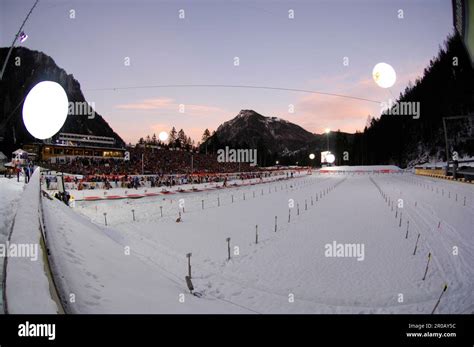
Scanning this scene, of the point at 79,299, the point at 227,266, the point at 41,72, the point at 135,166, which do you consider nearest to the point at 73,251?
the point at 79,299

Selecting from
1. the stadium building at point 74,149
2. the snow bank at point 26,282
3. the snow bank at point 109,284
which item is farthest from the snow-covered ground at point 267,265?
the stadium building at point 74,149

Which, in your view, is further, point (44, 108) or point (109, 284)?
point (44, 108)

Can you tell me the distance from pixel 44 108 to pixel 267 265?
8.57 m

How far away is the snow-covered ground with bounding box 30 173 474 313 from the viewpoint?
20.0 feet

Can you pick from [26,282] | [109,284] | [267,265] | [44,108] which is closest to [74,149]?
[44,108]

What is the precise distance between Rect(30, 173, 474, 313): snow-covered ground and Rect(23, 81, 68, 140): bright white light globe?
290 centimetres

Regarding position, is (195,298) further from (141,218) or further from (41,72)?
(41,72)

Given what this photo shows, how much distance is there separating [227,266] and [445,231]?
12.4 meters

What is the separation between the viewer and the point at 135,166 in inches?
2068

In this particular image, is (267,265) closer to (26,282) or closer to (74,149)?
(26,282)

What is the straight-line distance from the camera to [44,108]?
6523 millimetres

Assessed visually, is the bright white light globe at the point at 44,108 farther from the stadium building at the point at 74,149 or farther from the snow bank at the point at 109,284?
the stadium building at the point at 74,149

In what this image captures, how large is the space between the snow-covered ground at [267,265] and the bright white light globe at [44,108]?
2.90 m

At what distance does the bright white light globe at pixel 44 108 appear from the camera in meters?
6.48
